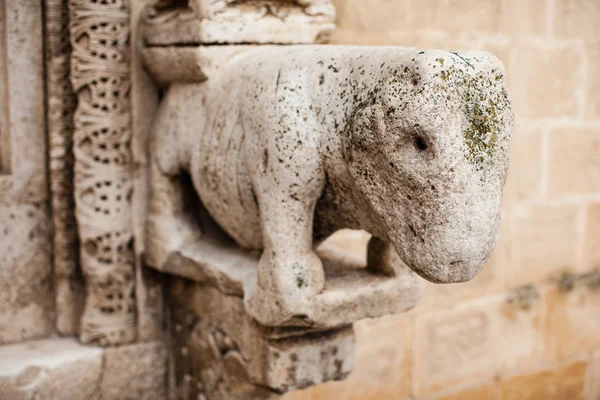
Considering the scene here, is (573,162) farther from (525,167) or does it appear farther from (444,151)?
(444,151)

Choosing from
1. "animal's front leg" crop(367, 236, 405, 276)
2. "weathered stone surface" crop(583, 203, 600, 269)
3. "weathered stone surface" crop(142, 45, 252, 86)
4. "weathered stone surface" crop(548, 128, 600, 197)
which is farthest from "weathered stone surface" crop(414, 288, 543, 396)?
"weathered stone surface" crop(142, 45, 252, 86)

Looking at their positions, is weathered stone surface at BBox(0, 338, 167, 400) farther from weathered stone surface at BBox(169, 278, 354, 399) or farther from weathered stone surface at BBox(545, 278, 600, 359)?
weathered stone surface at BBox(545, 278, 600, 359)

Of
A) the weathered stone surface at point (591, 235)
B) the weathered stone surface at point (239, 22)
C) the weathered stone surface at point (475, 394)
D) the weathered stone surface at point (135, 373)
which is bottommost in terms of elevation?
the weathered stone surface at point (475, 394)

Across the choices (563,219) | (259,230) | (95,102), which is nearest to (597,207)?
(563,219)

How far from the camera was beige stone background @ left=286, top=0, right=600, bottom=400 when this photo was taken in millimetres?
2523

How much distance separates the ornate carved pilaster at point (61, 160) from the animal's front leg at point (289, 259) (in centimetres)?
67

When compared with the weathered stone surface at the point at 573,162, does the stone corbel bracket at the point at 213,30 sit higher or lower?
higher

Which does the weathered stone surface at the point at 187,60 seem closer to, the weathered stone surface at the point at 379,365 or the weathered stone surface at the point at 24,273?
the weathered stone surface at the point at 24,273

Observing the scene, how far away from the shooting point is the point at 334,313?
4.99 ft

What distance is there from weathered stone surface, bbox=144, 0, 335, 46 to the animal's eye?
66 cm

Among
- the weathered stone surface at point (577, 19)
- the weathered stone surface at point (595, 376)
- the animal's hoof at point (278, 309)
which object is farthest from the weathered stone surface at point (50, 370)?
the weathered stone surface at point (595, 376)

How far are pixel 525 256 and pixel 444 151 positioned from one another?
5.77 feet

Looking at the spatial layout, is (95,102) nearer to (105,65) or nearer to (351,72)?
(105,65)

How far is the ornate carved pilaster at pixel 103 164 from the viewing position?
1.83 metres
